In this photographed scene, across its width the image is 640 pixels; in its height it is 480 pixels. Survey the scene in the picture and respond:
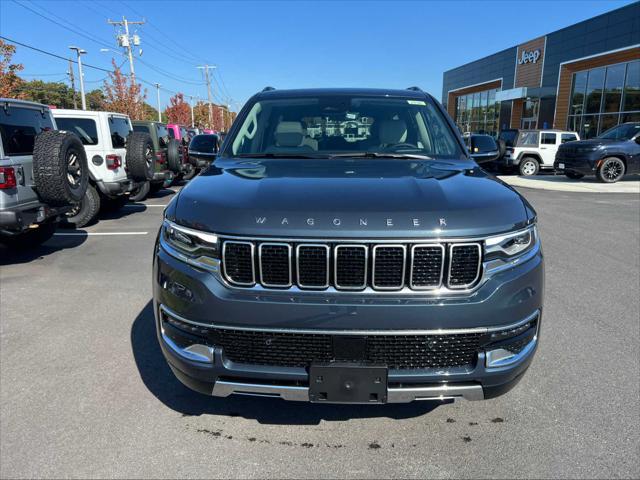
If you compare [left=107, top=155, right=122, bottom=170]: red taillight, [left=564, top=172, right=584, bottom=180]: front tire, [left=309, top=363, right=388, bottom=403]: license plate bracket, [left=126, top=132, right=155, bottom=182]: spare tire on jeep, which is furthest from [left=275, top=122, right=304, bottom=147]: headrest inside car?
[left=564, top=172, right=584, bottom=180]: front tire

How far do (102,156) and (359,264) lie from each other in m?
8.26

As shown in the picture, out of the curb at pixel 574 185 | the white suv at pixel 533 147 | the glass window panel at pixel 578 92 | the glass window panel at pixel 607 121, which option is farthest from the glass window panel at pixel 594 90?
the curb at pixel 574 185

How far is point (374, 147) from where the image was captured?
11.1ft

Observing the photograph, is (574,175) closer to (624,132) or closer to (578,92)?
(624,132)

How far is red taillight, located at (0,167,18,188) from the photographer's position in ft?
17.7

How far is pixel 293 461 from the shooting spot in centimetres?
241

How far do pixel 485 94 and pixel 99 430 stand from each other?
148 ft

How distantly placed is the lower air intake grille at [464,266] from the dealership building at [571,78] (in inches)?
1021

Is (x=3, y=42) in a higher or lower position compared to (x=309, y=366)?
higher

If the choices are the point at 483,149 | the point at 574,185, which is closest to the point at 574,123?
the point at 574,185

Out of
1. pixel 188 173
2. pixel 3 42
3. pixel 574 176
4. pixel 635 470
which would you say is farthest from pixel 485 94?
pixel 635 470

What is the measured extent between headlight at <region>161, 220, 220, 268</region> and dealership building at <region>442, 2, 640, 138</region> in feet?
87.2

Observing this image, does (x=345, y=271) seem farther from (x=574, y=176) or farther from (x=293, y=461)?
(x=574, y=176)

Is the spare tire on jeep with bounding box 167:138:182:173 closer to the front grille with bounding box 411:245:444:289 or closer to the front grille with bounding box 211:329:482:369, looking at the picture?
the front grille with bounding box 211:329:482:369
